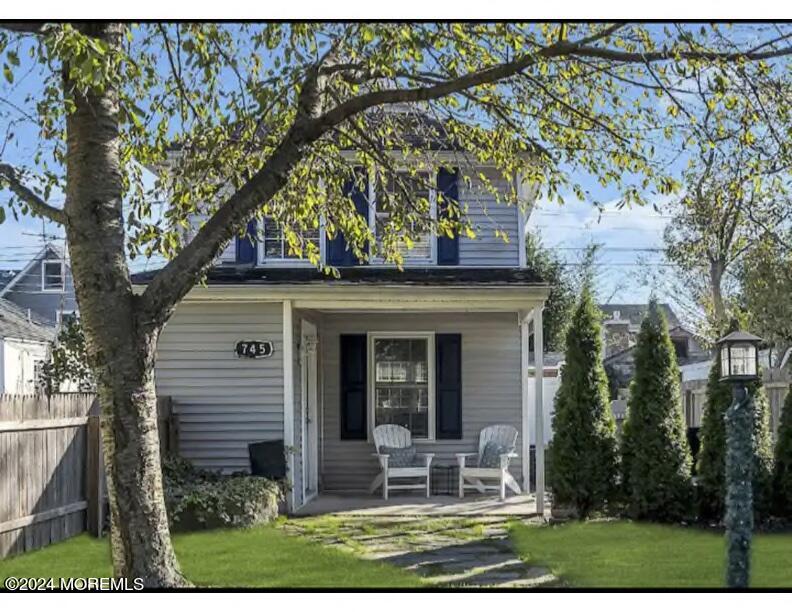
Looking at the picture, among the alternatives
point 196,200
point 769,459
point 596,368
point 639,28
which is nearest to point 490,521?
point 596,368

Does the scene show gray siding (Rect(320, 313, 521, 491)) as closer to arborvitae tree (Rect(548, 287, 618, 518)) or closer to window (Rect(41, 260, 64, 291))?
arborvitae tree (Rect(548, 287, 618, 518))

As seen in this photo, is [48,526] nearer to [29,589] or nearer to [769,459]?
[29,589]

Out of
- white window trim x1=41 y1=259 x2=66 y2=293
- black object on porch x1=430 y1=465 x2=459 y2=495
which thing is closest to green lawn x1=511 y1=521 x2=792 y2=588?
black object on porch x1=430 y1=465 x2=459 y2=495

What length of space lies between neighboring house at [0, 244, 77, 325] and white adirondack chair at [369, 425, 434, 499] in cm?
370

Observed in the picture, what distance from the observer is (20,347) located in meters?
15.8

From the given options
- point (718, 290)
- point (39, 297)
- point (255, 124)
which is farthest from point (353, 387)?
A: point (255, 124)

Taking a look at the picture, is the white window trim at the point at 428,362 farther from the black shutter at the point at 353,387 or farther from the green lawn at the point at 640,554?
the green lawn at the point at 640,554

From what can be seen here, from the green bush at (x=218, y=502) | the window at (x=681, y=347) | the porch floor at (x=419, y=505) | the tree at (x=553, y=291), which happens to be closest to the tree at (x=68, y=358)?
the porch floor at (x=419, y=505)

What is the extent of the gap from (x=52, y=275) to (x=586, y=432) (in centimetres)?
566

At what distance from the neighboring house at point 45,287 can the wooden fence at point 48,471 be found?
47.3 inches

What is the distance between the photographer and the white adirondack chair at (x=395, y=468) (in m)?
10.7

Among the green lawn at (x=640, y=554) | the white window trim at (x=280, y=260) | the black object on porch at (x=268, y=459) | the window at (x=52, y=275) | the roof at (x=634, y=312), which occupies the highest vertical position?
the white window trim at (x=280, y=260)

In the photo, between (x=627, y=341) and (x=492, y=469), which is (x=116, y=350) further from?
(x=492, y=469)

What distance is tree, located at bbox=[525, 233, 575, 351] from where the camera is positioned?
1165 centimetres
